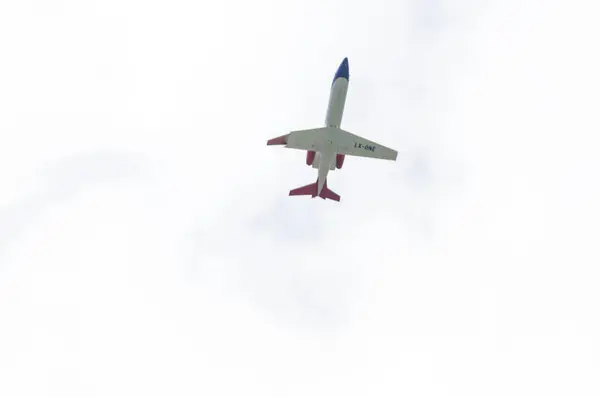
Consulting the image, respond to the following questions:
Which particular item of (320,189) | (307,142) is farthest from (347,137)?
(320,189)

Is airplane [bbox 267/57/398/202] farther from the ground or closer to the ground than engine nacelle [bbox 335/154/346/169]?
farther from the ground

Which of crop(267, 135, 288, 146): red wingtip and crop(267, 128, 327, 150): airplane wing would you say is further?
crop(267, 135, 288, 146): red wingtip

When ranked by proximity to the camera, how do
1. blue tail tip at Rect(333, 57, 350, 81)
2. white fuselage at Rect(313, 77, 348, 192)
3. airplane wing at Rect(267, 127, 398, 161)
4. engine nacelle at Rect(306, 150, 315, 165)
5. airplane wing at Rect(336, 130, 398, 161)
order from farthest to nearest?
engine nacelle at Rect(306, 150, 315, 165) < airplane wing at Rect(336, 130, 398, 161) < airplane wing at Rect(267, 127, 398, 161) < blue tail tip at Rect(333, 57, 350, 81) < white fuselage at Rect(313, 77, 348, 192)

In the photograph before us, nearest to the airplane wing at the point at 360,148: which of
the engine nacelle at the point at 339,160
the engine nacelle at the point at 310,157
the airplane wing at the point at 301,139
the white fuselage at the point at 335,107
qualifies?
the white fuselage at the point at 335,107

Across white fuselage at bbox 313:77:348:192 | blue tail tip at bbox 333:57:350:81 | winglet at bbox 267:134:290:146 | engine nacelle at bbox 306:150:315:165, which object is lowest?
engine nacelle at bbox 306:150:315:165

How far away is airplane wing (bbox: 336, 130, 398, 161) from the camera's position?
4171 inches

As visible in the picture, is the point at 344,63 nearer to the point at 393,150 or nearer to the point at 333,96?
the point at 333,96

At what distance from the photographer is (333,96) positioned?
341 feet

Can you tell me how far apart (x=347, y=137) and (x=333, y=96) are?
6350 millimetres

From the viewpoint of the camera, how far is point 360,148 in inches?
4254

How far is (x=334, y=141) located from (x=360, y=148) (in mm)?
4485

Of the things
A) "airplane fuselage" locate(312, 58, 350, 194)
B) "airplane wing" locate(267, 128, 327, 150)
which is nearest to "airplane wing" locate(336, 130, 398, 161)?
"airplane fuselage" locate(312, 58, 350, 194)

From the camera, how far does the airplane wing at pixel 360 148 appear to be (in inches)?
4171

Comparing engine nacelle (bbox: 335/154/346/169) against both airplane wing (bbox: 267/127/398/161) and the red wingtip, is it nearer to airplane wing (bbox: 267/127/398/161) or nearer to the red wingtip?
airplane wing (bbox: 267/127/398/161)
